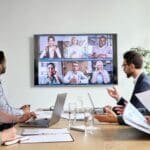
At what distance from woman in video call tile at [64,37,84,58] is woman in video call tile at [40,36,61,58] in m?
0.13

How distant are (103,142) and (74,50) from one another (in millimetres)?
3026

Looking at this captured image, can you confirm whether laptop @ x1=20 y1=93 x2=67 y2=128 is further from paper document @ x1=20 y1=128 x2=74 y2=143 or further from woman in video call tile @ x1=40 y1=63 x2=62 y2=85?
woman in video call tile @ x1=40 y1=63 x2=62 y2=85

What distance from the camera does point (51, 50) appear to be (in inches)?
181

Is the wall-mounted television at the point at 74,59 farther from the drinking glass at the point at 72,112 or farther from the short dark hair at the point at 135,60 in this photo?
the drinking glass at the point at 72,112

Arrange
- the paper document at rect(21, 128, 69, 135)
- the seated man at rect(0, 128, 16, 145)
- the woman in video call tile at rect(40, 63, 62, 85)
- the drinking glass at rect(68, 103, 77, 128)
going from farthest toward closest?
1. the woman in video call tile at rect(40, 63, 62, 85)
2. the drinking glass at rect(68, 103, 77, 128)
3. the paper document at rect(21, 128, 69, 135)
4. the seated man at rect(0, 128, 16, 145)

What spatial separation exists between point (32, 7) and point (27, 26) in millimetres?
275

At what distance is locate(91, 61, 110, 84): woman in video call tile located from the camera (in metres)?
4.61

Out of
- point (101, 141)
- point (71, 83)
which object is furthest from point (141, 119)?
point (71, 83)

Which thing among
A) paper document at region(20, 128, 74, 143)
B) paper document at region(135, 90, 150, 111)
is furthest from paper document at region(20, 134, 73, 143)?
paper document at region(135, 90, 150, 111)

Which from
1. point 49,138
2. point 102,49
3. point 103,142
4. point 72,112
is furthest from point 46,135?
point 102,49

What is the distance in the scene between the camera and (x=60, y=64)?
15.1ft

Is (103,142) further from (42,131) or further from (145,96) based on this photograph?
(42,131)

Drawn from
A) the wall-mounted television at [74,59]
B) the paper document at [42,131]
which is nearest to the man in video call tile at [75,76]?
the wall-mounted television at [74,59]

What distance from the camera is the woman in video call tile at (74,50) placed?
15.1 feet
